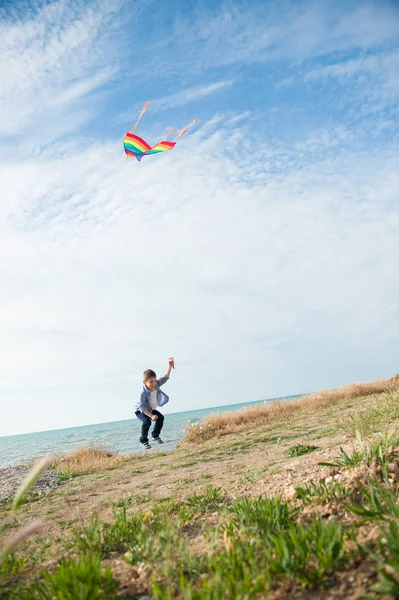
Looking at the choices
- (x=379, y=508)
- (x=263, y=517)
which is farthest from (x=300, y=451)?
(x=379, y=508)

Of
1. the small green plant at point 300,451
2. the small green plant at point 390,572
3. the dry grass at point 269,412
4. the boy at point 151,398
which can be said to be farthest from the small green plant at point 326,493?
the dry grass at point 269,412

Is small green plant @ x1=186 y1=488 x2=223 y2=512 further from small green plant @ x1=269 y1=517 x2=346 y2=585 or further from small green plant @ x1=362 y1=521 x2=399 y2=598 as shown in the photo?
small green plant @ x1=362 y1=521 x2=399 y2=598

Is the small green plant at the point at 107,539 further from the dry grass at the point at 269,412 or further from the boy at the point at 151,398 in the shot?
the dry grass at the point at 269,412

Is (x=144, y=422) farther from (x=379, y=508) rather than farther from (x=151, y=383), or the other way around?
(x=379, y=508)

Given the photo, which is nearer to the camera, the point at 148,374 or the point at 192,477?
the point at 192,477

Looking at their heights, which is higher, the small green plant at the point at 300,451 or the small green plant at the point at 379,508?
the small green plant at the point at 379,508

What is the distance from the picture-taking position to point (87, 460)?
1284 cm

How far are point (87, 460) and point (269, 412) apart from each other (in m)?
7.86

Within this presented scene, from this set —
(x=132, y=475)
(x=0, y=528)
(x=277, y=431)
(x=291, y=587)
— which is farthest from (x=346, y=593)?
(x=277, y=431)

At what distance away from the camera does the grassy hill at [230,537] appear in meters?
2.54

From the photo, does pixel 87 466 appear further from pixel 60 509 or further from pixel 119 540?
pixel 119 540

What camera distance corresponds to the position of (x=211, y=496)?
5168 mm

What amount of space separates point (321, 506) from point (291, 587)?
1.30 meters

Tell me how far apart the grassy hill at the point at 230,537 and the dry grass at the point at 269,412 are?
7.16 m
